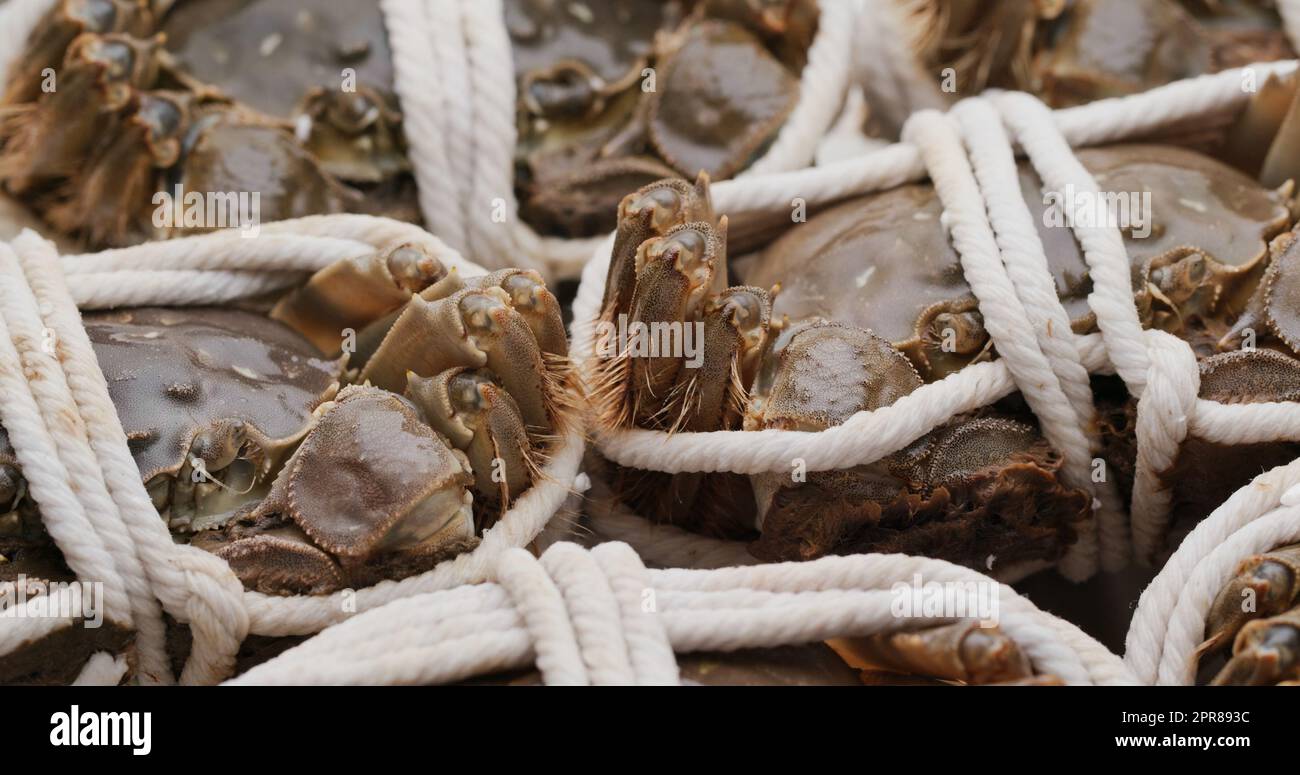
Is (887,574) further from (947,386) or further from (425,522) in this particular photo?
(425,522)

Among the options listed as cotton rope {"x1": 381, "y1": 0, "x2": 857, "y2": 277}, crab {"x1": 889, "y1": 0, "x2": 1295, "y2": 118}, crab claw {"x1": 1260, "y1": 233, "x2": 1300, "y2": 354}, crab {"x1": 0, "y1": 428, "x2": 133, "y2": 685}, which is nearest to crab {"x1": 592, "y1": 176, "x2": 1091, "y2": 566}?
crab claw {"x1": 1260, "y1": 233, "x2": 1300, "y2": 354}

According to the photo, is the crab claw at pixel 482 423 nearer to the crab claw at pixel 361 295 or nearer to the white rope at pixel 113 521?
the white rope at pixel 113 521

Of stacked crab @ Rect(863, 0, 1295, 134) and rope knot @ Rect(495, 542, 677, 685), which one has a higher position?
stacked crab @ Rect(863, 0, 1295, 134)

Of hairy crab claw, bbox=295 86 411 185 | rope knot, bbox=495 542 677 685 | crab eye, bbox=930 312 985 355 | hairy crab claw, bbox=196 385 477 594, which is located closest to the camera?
rope knot, bbox=495 542 677 685

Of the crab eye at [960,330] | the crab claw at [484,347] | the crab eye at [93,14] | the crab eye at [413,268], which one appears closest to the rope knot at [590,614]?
the crab claw at [484,347]

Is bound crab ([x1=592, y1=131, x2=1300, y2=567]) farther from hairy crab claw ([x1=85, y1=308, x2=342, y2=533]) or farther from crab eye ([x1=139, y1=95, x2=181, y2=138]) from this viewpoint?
crab eye ([x1=139, y1=95, x2=181, y2=138])

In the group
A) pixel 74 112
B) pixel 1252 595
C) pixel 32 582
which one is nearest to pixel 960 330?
pixel 1252 595
